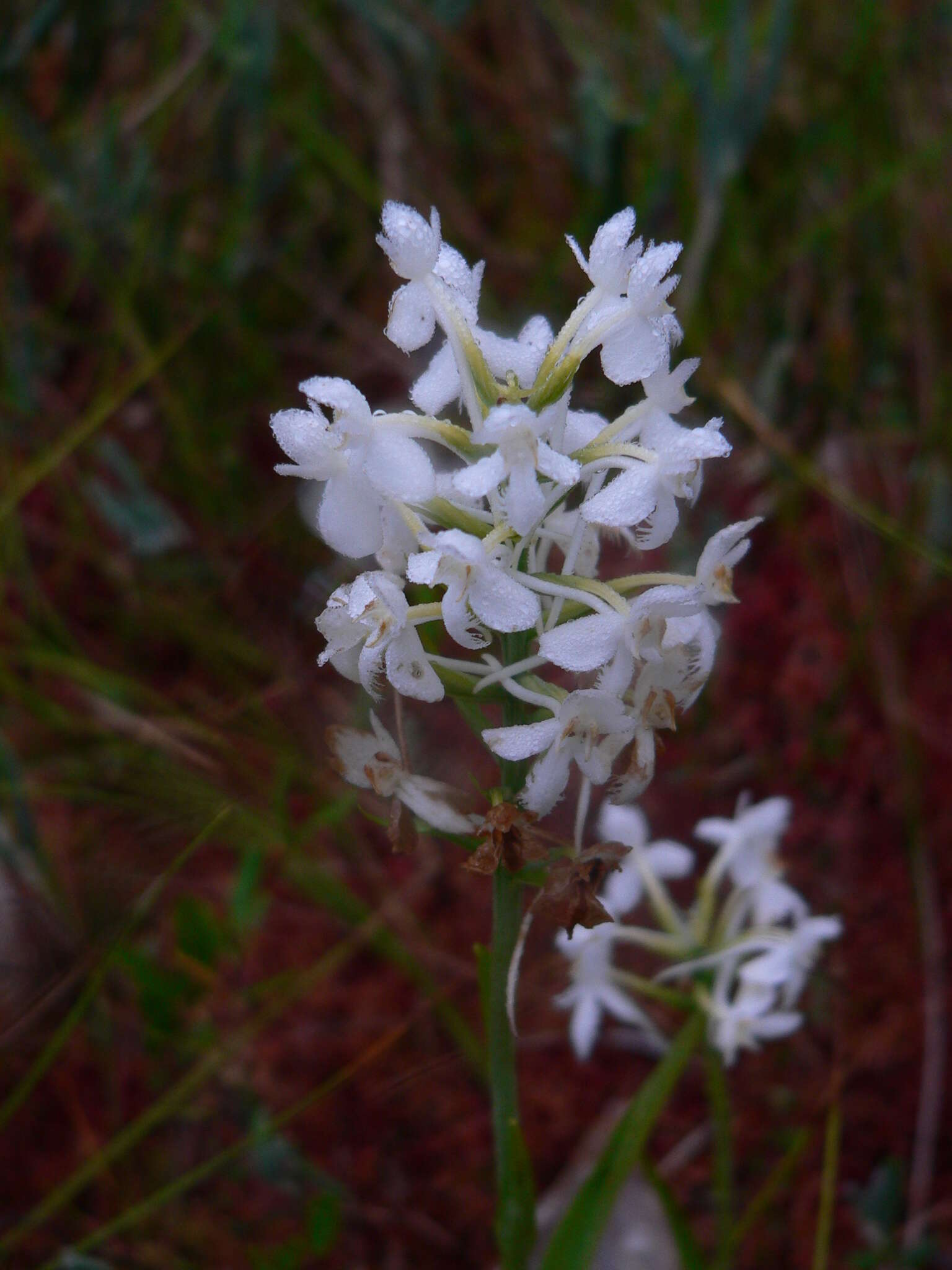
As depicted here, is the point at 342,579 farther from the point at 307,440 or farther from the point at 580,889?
the point at 580,889

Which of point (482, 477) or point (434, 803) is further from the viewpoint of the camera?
point (434, 803)

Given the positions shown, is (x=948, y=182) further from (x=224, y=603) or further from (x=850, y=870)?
(x=224, y=603)

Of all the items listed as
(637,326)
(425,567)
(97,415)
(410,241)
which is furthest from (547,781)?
(97,415)

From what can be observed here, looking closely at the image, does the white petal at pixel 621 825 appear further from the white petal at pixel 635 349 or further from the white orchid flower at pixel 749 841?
the white petal at pixel 635 349

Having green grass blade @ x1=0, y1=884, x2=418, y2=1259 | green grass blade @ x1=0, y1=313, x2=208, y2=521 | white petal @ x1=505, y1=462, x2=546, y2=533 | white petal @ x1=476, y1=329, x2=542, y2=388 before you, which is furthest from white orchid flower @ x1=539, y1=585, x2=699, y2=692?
green grass blade @ x1=0, y1=313, x2=208, y2=521

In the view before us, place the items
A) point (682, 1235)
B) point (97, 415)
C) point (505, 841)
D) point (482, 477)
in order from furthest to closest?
point (97, 415) < point (682, 1235) < point (505, 841) < point (482, 477)

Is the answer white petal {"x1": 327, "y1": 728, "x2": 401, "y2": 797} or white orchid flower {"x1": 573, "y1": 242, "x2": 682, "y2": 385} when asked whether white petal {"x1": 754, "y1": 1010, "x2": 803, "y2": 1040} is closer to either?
white petal {"x1": 327, "y1": 728, "x2": 401, "y2": 797}

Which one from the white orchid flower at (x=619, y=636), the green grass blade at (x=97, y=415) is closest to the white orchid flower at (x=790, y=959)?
the white orchid flower at (x=619, y=636)

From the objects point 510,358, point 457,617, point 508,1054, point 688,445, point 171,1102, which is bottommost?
point 171,1102
